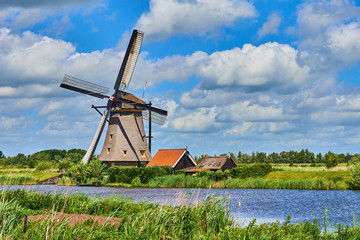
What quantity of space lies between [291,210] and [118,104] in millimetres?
23156

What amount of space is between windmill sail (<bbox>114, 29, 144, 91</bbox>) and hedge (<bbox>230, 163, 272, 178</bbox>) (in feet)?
43.5

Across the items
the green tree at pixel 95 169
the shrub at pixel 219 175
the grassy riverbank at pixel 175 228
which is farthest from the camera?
the green tree at pixel 95 169

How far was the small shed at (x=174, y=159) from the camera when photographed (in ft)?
118

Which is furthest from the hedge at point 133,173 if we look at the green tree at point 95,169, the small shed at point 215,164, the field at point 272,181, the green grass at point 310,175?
the green grass at point 310,175

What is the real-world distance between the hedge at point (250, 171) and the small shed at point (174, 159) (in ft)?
19.1

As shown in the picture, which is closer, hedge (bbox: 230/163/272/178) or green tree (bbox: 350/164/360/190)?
green tree (bbox: 350/164/360/190)

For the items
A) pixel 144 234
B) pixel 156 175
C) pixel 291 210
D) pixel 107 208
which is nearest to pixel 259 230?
pixel 144 234

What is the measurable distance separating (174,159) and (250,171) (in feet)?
24.7

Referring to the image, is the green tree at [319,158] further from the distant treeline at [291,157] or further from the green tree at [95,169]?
the green tree at [95,169]

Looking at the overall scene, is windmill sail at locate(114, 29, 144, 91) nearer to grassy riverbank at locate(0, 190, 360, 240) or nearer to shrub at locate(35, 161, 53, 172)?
shrub at locate(35, 161, 53, 172)

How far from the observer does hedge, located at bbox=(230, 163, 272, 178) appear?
32.1 meters

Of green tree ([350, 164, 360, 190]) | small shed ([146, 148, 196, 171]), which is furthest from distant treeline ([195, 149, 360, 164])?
green tree ([350, 164, 360, 190])

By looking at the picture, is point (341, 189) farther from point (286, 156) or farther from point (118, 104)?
point (286, 156)

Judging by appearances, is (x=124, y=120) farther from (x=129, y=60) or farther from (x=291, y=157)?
(x=291, y=157)
